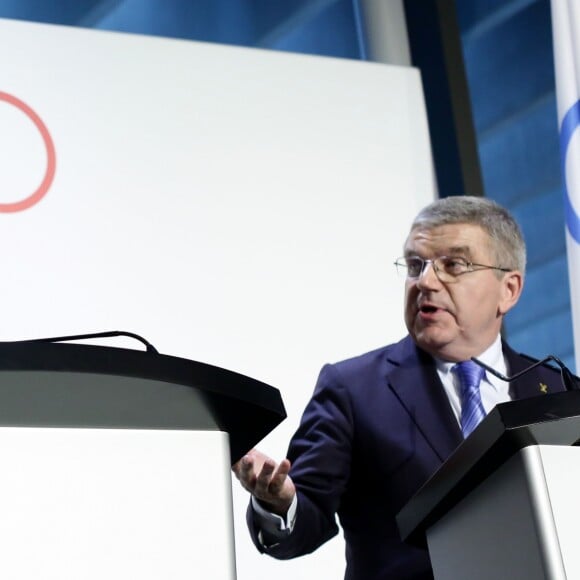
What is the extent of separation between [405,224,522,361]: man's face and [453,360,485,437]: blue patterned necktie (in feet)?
0.24

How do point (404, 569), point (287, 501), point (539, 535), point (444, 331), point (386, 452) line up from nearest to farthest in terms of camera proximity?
point (539, 535) → point (287, 501) → point (404, 569) → point (386, 452) → point (444, 331)

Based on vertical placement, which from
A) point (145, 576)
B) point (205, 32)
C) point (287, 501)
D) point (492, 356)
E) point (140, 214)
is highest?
point (205, 32)

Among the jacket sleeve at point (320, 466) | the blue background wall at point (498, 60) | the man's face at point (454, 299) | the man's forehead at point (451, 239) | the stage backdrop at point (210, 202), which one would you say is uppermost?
the blue background wall at point (498, 60)

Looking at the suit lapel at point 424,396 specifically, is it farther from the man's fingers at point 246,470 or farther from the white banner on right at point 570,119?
the white banner on right at point 570,119

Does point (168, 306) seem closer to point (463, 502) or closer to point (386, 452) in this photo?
point (386, 452)

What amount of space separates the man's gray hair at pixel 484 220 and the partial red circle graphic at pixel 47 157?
0.90 meters

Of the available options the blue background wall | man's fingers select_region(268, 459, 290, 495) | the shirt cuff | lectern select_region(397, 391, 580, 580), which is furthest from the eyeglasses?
the blue background wall

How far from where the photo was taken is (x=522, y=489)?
1.24m

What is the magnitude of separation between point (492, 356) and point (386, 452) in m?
0.37

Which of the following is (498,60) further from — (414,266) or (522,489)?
(522,489)

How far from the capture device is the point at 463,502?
1.43m

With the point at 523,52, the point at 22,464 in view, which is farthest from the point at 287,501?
the point at 523,52

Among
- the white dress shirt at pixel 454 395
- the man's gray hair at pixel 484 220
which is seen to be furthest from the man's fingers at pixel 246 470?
the man's gray hair at pixel 484 220

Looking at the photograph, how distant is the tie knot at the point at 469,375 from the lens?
2.17 meters
